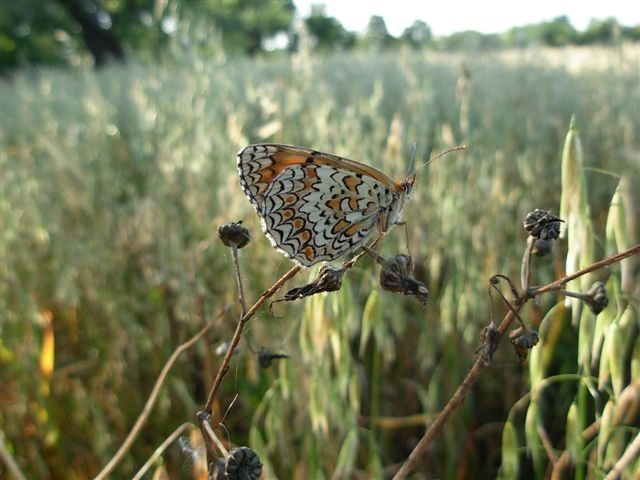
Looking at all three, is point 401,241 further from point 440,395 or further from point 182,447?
point 182,447

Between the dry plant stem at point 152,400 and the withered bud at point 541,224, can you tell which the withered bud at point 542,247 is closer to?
the withered bud at point 541,224

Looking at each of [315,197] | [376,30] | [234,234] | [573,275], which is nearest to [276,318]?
[315,197]

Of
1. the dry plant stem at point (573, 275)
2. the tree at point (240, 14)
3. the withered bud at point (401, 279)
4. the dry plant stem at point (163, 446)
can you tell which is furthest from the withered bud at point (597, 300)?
the tree at point (240, 14)

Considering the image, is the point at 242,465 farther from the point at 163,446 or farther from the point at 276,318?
the point at 276,318

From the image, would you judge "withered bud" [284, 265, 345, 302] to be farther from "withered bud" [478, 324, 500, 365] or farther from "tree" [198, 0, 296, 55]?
"tree" [198, 0, 296, 55]

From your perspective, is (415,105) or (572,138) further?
(415,105)

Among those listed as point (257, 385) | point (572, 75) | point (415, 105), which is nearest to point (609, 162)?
point (415, 105)

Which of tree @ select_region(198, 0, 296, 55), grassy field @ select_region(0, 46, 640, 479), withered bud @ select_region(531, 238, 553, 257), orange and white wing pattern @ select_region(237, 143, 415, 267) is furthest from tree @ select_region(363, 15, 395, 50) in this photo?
tree @ select_region(198, 0, 296, 55)
